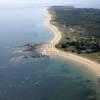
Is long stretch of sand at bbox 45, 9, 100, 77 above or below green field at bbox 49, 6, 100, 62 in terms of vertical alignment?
below

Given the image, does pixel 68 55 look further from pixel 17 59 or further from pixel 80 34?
pixel 80 34

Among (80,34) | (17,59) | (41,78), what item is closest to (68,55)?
(17,59)

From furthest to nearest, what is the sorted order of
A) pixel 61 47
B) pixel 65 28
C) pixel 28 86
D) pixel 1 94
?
pixel 65 28 → pixel 61 47 → pixel 28 86 → pixel 1 94

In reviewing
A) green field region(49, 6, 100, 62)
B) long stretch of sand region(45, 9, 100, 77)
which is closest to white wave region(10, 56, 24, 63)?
long stretch of sand region(45, 9, 100, 77)

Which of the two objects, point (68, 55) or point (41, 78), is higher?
point (68, 55)

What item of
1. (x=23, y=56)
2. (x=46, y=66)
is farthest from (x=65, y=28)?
(x=46, y=66)

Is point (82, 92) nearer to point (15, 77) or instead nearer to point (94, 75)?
point (94, 75)

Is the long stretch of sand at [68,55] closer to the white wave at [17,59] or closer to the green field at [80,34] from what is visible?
the green field at [80,34]

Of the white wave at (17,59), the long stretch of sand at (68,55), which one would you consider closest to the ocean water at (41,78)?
the white wave at (17,59)

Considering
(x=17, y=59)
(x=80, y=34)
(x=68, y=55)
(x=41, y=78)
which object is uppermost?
(x=80, y=34)

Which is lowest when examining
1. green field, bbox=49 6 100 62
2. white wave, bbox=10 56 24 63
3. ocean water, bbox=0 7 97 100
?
ocean water, bbox=0 7 97 100

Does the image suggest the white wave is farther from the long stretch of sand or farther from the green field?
the green field
